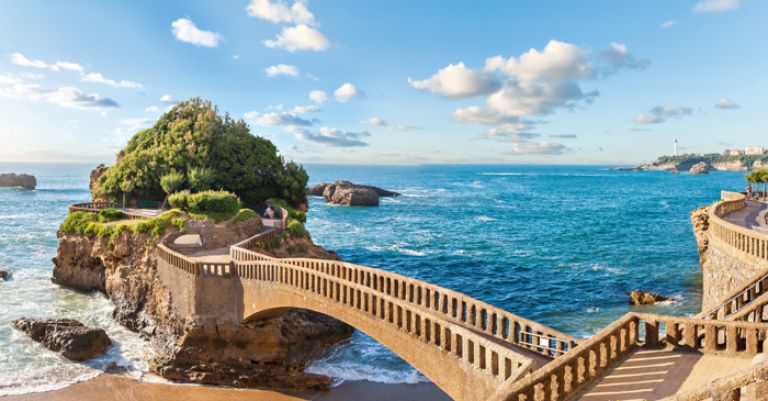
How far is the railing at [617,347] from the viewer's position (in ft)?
33.4

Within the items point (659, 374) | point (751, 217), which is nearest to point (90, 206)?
point (659, 374)

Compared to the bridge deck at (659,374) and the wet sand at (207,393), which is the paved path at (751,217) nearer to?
the wet sand at (207,393)

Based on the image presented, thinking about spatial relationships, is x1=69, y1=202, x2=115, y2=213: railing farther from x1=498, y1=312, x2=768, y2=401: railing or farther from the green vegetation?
x1=498, y1=312, x2=768, y2=401: railing

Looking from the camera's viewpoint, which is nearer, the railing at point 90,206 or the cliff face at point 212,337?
the cliff face at point 212,337

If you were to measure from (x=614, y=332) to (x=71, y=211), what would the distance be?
44545 mm

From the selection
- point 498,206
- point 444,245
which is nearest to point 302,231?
point 444,245

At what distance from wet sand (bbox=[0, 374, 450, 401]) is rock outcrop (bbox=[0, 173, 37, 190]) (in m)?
162

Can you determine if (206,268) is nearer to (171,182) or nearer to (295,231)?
(295,231)

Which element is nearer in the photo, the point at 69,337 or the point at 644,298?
the point at 69,337

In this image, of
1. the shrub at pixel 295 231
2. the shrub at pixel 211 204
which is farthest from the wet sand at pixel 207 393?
the shrub at pixel 211 204

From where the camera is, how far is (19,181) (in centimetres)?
15988

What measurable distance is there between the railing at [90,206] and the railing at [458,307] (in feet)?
64.7

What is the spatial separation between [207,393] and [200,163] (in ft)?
93.4

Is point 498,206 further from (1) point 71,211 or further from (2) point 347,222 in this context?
(1) point 71,211
